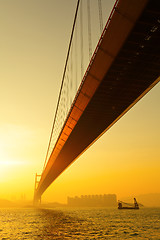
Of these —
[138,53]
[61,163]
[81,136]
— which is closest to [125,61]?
[138,53]

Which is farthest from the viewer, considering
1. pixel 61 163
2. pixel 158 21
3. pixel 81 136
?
pixel 61 163

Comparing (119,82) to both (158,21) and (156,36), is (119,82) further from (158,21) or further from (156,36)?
(158,21)

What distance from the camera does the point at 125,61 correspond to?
10.5 meters

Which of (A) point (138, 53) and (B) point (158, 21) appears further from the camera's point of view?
(A) point (138, 53)

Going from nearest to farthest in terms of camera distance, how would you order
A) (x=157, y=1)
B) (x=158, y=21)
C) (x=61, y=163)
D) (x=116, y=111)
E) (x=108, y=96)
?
1. (x=157, y=1)
2. (x=158, y=21)
3. (x=108, y=96)
4. (x=116, y=111)
5. (x=61, y=163)

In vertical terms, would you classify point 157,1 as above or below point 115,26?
below

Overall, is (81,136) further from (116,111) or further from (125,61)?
(125,61)

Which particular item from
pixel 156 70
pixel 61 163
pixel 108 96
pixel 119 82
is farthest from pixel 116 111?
pixel 61 163

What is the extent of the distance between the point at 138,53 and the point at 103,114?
25.8 feet

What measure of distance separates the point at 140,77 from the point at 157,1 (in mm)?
5381

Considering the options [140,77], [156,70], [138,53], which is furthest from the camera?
[140,77]

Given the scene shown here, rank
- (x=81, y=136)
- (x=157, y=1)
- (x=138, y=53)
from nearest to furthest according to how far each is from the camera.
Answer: (x=157, y=1), (x=138, y=53), (x=81, y=136)

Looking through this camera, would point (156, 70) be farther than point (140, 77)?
No

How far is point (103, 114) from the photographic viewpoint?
17.3 meters
